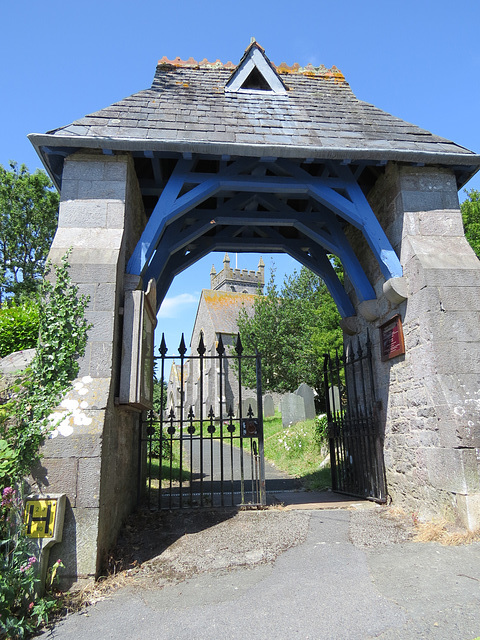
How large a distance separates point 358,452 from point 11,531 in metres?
5.12

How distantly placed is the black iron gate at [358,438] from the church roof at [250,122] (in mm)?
2860

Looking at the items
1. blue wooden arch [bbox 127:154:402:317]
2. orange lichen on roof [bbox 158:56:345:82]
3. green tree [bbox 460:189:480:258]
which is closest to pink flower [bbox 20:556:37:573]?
blue wooden arch [bbox 127:154:402:317]

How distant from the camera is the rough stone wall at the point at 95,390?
13.3ft

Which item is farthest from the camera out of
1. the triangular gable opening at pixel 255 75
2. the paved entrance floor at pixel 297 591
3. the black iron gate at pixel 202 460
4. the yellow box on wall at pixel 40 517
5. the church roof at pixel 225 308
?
the church roof at pixel 225 308

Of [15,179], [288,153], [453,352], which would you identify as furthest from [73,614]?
[15,179]

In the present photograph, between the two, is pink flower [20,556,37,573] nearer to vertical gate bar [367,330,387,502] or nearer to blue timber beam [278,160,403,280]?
vertical gate bar [367,330,387,502]

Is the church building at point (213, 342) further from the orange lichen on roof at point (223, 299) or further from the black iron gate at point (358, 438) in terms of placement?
the black iron gate at point (358, 438)

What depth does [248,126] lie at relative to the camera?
6.20 meters

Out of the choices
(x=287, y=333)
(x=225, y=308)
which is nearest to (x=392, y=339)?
(x=287, y=333)

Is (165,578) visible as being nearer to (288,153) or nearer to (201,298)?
(288,153)

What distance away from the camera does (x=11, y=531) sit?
144 inches

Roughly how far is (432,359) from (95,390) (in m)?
3.64

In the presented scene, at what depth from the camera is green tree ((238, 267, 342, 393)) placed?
64.8 feet

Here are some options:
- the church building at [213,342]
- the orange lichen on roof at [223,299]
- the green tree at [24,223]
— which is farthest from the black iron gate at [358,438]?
the orange lichen on roof at [223,299]
